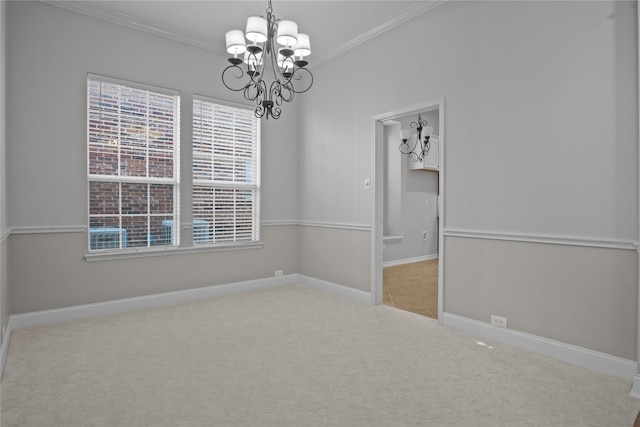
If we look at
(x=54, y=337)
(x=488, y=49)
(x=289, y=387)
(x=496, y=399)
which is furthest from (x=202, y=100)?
(x=496, y=399)

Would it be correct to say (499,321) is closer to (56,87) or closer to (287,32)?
(287,32)

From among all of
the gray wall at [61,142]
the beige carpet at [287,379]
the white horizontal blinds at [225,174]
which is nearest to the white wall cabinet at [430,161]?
the white horizontal blinds at [225,174]

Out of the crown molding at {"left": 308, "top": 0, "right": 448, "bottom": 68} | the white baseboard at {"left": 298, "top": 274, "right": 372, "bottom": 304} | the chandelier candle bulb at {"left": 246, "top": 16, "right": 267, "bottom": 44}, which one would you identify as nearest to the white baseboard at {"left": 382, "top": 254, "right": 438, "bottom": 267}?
the white baseboard at {"left": 298, "top": 274, "right": 372, "bottom": 304}

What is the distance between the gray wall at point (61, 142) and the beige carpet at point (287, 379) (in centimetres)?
49

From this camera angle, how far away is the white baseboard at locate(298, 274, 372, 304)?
13.8ft

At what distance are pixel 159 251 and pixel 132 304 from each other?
612mm

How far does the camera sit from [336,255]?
181 inches

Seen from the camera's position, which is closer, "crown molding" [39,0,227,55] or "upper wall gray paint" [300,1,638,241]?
"upper wall gray paint" [300,1,638,241]

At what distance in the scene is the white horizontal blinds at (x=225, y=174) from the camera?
4.28 metres

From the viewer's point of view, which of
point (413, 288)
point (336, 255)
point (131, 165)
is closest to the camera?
point (131, 165)

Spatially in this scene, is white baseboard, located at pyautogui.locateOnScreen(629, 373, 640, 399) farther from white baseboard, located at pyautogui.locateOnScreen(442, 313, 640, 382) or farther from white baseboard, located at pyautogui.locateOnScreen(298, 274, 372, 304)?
white baseboard, located at pyautogui.locateOnScreen(298, 274, 372, 304)

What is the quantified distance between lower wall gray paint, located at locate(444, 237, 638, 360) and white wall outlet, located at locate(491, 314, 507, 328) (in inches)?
1.4

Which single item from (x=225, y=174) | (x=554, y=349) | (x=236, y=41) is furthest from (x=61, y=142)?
(x=554, y=349)

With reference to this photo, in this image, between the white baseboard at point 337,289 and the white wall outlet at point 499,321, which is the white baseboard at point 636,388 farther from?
the white baseboard at point 337,289
